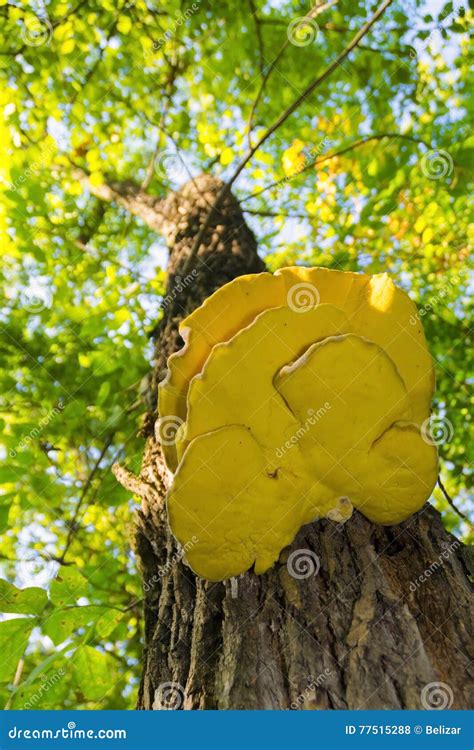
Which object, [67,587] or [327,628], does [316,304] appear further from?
[67,587]

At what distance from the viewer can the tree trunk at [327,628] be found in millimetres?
1478

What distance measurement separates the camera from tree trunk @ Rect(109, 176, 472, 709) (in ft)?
4.85

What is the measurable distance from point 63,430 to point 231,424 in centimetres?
369

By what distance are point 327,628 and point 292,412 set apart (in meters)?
0.66

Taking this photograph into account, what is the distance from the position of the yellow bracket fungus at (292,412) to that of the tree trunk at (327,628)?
0.12 meters

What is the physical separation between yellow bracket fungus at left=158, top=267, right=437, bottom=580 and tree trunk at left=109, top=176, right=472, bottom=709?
0.12 m

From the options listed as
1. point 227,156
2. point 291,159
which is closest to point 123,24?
point 227,156

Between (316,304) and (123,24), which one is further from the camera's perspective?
(123,24)

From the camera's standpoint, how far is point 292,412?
67.3 inches

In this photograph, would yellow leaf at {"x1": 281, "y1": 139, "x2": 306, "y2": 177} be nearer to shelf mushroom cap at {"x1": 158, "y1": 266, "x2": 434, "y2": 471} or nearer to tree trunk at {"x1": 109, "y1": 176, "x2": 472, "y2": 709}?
shelf mushroom cap at {"x1": 158, "y1": 266, "x2": 434, "y2": 471}

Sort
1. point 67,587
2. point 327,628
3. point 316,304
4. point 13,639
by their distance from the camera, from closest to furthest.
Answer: point 327,628
point 316,304
point 13,639
point 67,587

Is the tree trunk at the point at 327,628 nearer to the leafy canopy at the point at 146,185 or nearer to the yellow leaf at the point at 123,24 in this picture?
the leafy canopy at the point at 146,185

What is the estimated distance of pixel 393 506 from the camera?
1.83 metres

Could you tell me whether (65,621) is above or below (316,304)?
below
